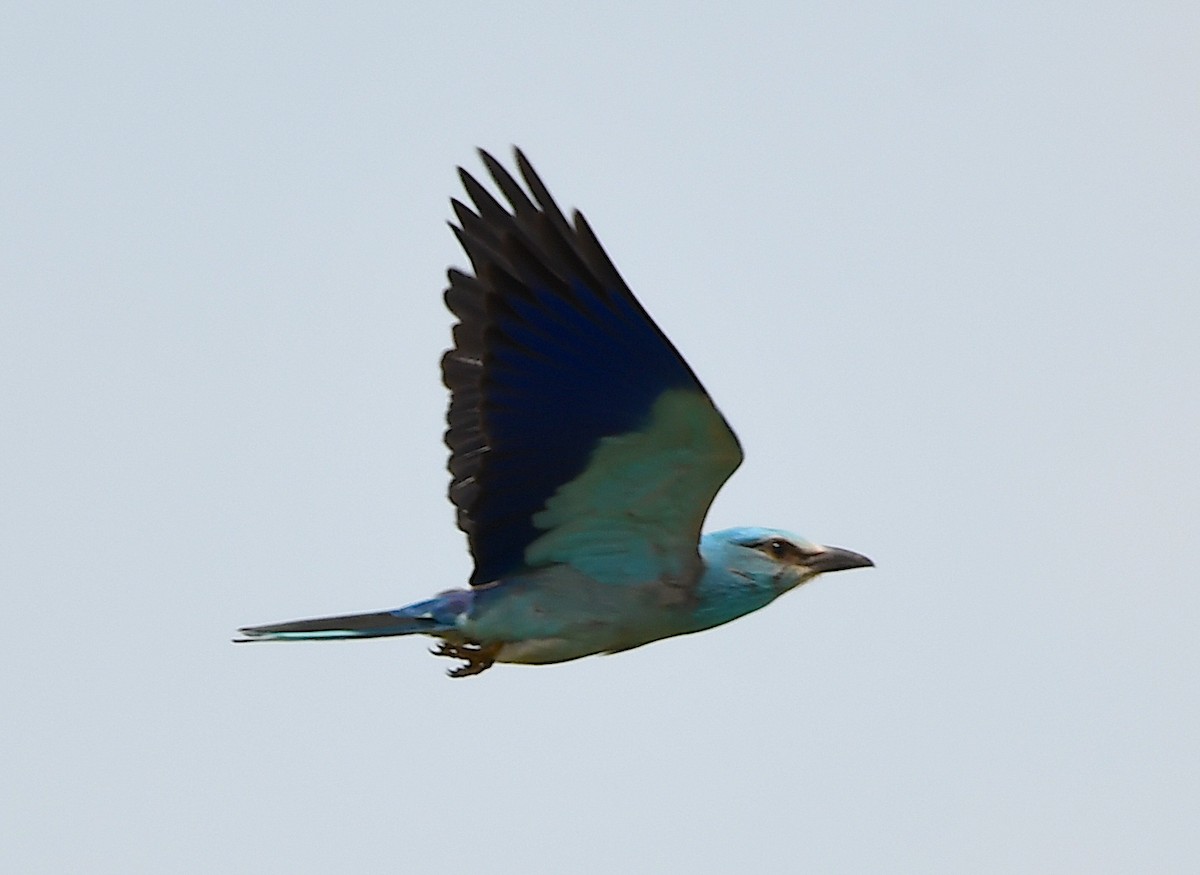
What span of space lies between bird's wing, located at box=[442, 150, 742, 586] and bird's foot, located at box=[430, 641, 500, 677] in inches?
14.5

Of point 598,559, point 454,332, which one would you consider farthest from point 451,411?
point 598,559

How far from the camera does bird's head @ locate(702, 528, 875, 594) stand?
41.1ft

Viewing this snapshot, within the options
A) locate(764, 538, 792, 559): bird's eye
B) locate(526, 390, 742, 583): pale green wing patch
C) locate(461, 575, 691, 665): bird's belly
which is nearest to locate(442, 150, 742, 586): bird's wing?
locate(526, 390, 742, 583): pale green wing patch

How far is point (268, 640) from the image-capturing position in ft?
40.0

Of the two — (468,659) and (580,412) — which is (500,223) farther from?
(468,659)

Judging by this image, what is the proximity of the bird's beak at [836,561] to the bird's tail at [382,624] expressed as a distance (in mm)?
1950

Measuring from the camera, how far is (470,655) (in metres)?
12.3

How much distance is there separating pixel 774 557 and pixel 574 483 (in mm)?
1334

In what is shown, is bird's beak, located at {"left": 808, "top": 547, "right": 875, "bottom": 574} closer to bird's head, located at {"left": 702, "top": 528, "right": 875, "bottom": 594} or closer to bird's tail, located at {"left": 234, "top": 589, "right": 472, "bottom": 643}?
bird's head, located at {"left": 702, "top": 528, "right": 875, "bottom": 594}

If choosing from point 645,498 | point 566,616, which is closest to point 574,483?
point 645,498

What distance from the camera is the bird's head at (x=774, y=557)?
12.5m

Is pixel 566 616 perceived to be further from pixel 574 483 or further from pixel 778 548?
pixel 778 548

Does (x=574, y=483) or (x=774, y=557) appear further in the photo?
(x=774, y=557)

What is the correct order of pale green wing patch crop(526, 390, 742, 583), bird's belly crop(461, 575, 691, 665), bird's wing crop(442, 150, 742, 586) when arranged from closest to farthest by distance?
bird's wing crop(442, 150, 742, 586) → pale green wing patch crop(526, 390, 742, 583) → bird's belly crop(461, 575, 691, 665)
